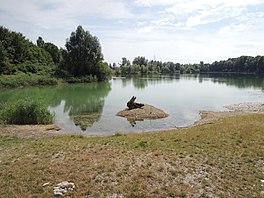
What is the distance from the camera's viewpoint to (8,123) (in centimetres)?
2378

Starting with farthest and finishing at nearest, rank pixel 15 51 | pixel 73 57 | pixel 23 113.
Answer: pixel 73 57 < pixel 15 51 < pixel 23 113

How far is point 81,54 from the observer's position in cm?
8538

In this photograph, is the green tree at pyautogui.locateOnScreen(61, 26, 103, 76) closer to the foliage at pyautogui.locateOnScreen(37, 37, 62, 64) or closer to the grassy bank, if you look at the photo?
the foliage at pyautogui.locateOnScreen(37, 37, 62, 64)

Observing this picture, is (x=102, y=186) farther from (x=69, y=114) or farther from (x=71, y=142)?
(x=69, y=114)

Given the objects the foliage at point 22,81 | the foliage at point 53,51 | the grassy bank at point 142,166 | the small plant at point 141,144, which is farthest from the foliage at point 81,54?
the small plant at point 141,144

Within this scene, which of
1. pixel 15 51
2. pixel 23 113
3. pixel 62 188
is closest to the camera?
pixel 62 188

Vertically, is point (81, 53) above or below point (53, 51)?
below

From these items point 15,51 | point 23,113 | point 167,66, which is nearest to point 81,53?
point 15,51

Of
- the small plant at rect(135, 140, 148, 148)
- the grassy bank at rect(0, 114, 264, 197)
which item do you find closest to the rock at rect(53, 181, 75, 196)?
the grassy bank at rect(0, 114, 264, 197)

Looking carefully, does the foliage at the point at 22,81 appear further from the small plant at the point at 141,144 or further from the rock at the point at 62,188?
the rock at the point at 62,188

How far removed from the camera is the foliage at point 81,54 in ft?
279

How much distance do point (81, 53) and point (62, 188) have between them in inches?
3148

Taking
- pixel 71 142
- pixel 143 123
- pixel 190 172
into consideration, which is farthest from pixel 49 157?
pixel 143 123

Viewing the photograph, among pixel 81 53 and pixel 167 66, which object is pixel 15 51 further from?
pixel 167 66
